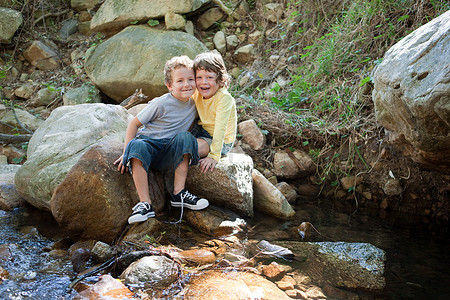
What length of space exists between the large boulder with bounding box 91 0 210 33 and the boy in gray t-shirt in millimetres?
3797

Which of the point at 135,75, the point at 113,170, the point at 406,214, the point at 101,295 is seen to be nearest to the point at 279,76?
the point at 135,75

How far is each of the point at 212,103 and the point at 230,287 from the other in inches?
66.2

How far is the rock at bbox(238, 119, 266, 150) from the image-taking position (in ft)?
15.1

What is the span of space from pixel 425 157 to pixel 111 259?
2.66 metres

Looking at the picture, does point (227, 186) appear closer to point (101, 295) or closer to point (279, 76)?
point (101, 295)

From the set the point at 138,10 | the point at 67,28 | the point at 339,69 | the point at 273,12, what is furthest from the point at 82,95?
the point at 339,69

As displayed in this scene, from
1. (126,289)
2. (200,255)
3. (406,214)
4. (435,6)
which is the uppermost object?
(435,6)

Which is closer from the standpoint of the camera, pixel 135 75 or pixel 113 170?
pixel 113 170

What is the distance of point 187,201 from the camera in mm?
2986

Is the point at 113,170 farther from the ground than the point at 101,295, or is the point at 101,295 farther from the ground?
the point at 113,170

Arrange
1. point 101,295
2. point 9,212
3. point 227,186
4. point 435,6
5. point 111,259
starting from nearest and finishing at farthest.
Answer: point 101,295 < point 111,259 < point 227,186 < point 9,212 < point 435,6

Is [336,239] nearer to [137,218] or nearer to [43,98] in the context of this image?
[137,218]

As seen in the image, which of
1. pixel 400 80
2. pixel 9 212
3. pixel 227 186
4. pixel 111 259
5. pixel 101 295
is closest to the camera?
pixel 101 295

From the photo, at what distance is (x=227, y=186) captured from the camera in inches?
124
